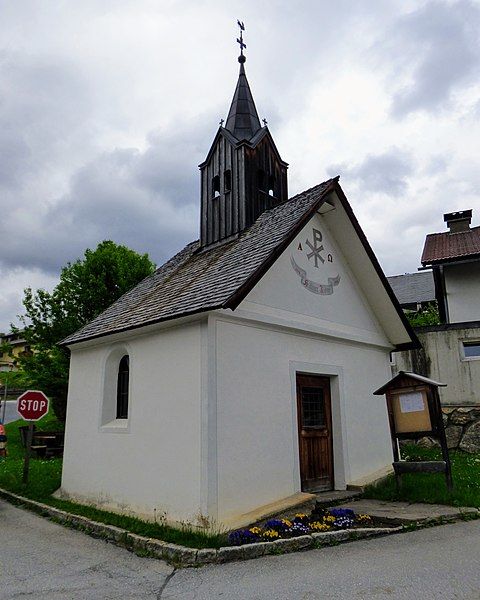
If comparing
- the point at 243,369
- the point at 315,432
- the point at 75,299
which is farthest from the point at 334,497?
the point at 75,299

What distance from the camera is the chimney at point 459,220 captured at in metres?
21.6

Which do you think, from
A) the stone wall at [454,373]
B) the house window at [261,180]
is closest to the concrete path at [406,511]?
the stone wall at [454,373]

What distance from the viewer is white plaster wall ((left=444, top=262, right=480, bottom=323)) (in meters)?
18.1

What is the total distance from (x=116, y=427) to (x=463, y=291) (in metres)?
14.6

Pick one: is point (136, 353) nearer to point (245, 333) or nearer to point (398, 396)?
point (245, 333)

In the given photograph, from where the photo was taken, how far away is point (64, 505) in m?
9.02

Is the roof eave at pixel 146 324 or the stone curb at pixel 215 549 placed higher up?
the roof eave at pixel 146 324

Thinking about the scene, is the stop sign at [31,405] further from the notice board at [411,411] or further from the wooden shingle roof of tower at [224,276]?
the notice board at [411,411]

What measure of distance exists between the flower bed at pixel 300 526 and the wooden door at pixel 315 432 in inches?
66.2

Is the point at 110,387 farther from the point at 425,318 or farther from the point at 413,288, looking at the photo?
the point at 413,288

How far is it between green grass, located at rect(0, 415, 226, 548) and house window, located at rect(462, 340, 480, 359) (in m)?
10.8

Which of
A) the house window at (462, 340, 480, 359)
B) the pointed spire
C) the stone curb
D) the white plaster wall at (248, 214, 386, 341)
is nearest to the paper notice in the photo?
the white plaster wall at (248, 214, 386, 341)

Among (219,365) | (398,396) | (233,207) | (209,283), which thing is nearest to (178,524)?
(219,365)

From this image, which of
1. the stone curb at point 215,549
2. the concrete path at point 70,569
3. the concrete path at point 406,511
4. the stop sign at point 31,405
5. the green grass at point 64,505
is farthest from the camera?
the stop sign at point 31,405
